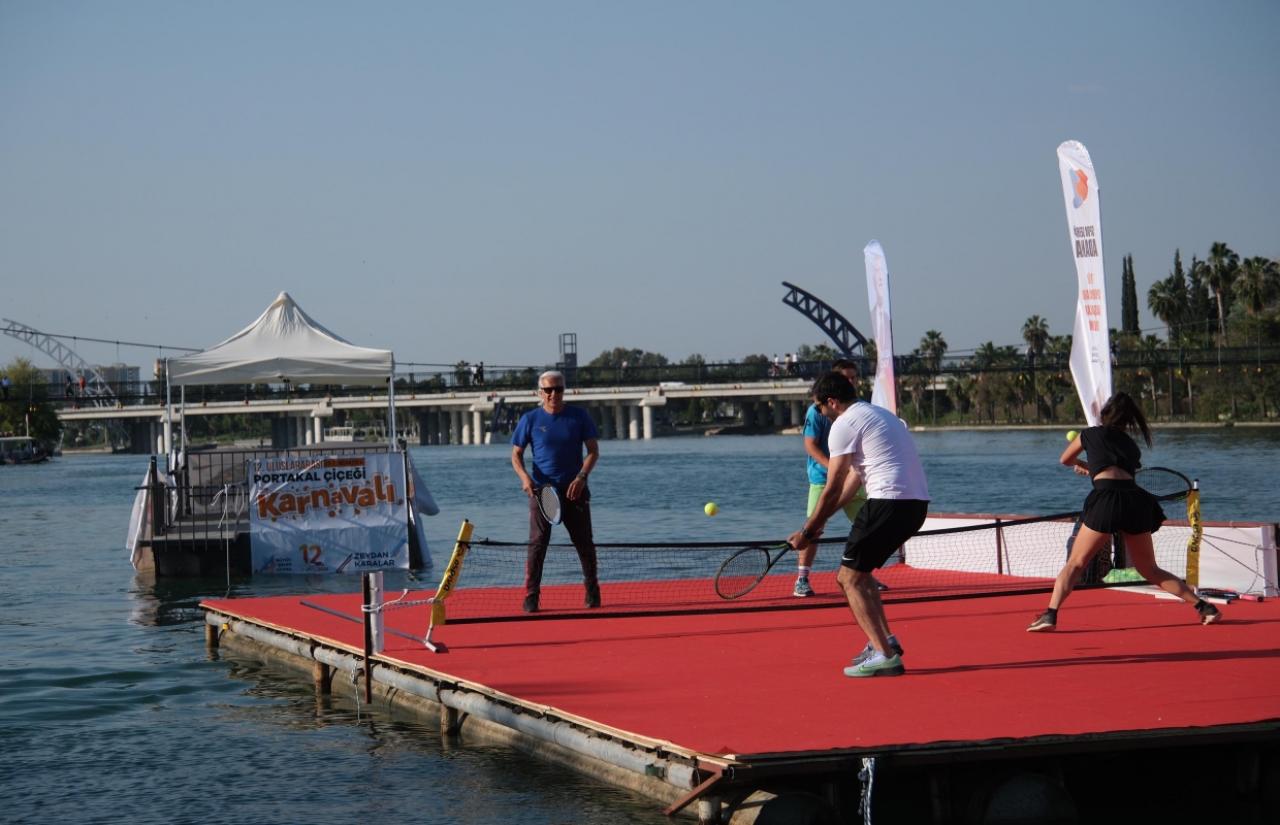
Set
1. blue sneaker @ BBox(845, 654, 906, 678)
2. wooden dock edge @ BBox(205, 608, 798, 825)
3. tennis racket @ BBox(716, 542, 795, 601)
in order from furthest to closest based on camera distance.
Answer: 1. tennis racket @ BBox(716, 542, 795, 601)
2. blue sneaker @ BBox(845, 654, 906, 678)
3. wooden dock edge @ BBox(205, 608, 798, 825)

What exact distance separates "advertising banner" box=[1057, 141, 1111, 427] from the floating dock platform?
2.32 m

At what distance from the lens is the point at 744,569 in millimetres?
13219

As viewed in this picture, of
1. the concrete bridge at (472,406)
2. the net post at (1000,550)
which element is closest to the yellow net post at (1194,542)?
the net post at (1000,550)

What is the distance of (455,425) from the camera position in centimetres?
19825

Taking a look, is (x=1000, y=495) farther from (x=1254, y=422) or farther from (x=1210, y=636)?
(x=1254, y=422)

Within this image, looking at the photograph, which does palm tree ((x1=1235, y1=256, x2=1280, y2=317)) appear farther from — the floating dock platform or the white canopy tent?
the floating dock platform

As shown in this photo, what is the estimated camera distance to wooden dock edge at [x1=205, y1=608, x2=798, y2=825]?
7641 mm

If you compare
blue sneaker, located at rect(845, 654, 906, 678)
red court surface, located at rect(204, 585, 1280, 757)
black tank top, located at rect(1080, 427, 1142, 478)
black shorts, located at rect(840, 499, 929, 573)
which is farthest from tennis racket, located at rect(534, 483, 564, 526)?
black tank top, located at rect(1080, 427, 1142, 478)

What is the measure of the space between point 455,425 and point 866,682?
625ft

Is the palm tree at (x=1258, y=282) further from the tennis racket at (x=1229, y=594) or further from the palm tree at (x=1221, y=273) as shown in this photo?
the tennis racket at (x=1229, y=594)

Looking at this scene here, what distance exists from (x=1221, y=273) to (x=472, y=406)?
9160 cm

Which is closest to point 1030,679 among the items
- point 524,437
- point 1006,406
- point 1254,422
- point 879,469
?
point 879,469

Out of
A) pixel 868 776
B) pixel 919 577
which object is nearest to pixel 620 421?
pixel 919 577

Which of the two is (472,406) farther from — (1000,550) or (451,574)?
(451,574)
